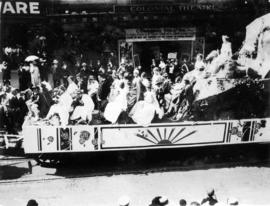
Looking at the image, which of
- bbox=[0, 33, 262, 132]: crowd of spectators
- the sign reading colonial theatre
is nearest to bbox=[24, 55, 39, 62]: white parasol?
bbox=[0, 33, 262, 132]: crowd of spectators

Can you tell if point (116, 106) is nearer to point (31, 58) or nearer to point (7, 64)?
point (31, 58)

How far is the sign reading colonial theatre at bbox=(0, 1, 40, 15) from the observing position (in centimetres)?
531

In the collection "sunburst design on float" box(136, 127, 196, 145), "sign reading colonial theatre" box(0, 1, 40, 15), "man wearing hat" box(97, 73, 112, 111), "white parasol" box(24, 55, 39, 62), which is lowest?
"sunburst design on float" box(136, 127, 196, 145)

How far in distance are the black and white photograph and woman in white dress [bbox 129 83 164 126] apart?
0.02 m

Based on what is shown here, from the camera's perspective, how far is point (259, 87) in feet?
20.1

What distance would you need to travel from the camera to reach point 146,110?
5.93m

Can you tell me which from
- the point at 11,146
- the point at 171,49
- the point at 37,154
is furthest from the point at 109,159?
the point at 171,49

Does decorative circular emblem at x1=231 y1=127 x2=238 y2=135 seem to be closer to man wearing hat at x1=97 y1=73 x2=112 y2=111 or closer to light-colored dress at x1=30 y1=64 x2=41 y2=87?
man wearing hat at x1=97 y1=73 x2=112 y2=111

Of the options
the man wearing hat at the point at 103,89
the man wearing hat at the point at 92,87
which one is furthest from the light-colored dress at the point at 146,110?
the man wearing hat at the point at 92,87

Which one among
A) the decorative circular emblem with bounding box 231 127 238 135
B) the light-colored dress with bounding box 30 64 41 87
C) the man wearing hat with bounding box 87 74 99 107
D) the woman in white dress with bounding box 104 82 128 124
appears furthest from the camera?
the decorative circular emblem with bounding box 231 127 238 135

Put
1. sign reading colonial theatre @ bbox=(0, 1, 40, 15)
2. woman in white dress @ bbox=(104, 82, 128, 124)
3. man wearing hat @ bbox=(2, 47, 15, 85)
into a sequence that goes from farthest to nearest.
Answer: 1. woman in white dress @ bbox=(104, 82, 128, 124)
2. man wearing hat @ bbox=(2, 47, 15, 85)
3. sign reading colonial theatre @ bbox=(0, 1, 40, 15)

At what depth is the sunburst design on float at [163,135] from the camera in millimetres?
5988

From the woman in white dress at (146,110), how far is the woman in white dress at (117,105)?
185 millimetres

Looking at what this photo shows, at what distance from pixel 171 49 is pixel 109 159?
6.84ft
